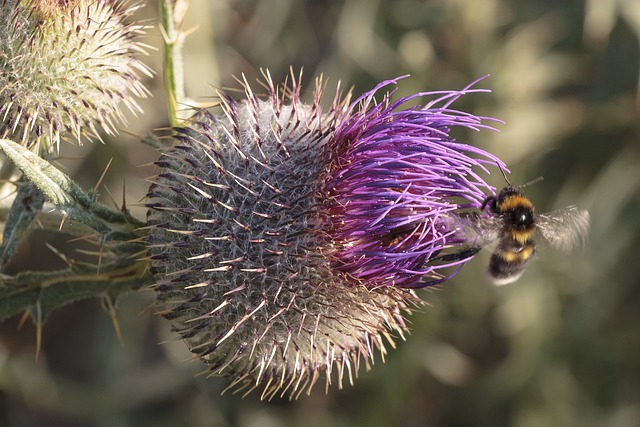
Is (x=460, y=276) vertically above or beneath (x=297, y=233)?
beneath

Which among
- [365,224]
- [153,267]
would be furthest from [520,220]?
[153,267]

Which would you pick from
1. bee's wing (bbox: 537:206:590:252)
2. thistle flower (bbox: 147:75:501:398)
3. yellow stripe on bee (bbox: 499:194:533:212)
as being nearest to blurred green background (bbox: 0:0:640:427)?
bee's wing (bbox: 537:206:590:252)

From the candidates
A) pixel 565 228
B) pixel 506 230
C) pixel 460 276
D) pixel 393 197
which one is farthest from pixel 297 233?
pixel 460 276

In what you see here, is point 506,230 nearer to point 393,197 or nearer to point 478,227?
point 478,227

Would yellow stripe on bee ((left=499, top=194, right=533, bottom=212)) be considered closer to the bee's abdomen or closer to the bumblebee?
the bumblebee

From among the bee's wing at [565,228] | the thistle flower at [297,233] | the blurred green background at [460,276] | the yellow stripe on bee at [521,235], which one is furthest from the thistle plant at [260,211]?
the blurred green background at [460,276]

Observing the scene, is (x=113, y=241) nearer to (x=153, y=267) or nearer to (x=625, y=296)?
(x=153, y=267)
